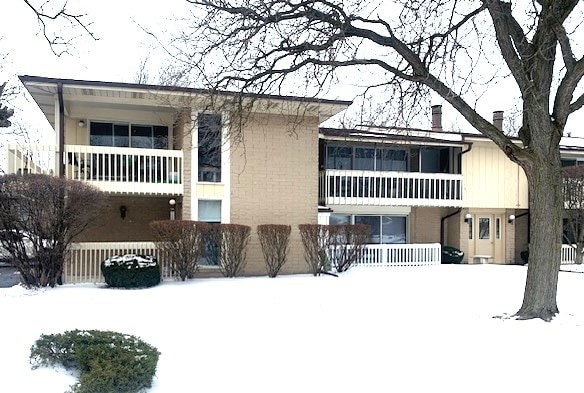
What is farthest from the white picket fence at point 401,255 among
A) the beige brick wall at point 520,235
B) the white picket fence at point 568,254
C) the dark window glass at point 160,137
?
the dark window glass at point 160,137

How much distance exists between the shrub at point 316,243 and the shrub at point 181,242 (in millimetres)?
3035

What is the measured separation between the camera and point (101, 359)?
16.3ft

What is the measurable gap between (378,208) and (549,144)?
1163 centimetres

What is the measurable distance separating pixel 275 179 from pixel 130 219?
505cm

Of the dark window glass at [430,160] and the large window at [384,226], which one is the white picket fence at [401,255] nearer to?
the large window at [384,226]

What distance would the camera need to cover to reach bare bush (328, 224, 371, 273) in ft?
51.5

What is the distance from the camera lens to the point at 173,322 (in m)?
8.15

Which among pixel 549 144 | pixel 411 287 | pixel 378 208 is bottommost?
pixel 411 287

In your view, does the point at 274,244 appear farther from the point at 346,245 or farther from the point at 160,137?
the point at 160,137

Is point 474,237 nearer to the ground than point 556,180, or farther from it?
nearer to the ground

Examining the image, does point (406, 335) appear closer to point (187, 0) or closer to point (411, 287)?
point (411, 287)

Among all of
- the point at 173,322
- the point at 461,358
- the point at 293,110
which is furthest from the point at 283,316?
the point at 293,110

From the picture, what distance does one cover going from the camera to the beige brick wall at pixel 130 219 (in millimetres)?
16484

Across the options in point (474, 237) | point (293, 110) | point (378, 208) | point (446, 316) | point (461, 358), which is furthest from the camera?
point (474, 237)
